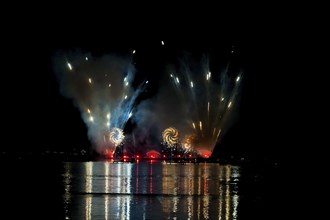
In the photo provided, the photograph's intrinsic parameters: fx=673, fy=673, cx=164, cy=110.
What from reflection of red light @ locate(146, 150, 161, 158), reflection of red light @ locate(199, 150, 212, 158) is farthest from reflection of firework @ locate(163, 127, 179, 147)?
reflection of red light @ locate(146, 150, 161, 158)

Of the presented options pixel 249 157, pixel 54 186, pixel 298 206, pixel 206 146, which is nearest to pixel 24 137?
pixel 249 157

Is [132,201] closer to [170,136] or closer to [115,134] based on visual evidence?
[115,134]

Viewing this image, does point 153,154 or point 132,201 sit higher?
point 153,154

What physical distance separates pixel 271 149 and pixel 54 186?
104m

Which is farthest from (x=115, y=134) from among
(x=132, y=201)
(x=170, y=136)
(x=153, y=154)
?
(x=132, y=201)

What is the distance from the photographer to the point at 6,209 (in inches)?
950

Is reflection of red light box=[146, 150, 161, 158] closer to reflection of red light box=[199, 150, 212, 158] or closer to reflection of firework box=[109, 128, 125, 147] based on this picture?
reflection of red light box=[199, 150, 212, 158]

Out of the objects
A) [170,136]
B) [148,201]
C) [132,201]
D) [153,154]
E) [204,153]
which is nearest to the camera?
[132,201]

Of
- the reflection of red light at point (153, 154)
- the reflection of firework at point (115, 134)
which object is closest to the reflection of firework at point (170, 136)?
the reflection of firework at point (115, 134)

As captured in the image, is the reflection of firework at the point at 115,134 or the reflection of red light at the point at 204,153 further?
the reflection of red light at the point at 204,153

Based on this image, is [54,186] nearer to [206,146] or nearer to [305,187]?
[305,187]

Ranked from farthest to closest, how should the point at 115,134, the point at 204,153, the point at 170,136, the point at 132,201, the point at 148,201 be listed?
1. the point at 204,153
2. the point at 170,136
3. the point at 115,134
4. the point at 148,201
5. the point at 132,201

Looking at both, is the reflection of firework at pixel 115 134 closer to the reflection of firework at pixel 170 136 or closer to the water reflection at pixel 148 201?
the reflection of firework at pixel 170 136

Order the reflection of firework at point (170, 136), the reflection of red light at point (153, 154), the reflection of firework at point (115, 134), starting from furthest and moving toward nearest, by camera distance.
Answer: the reflection of red light at point (153, 154), the reflection of firework at point (170, 136), the reflection of firework at point (115, 134)
